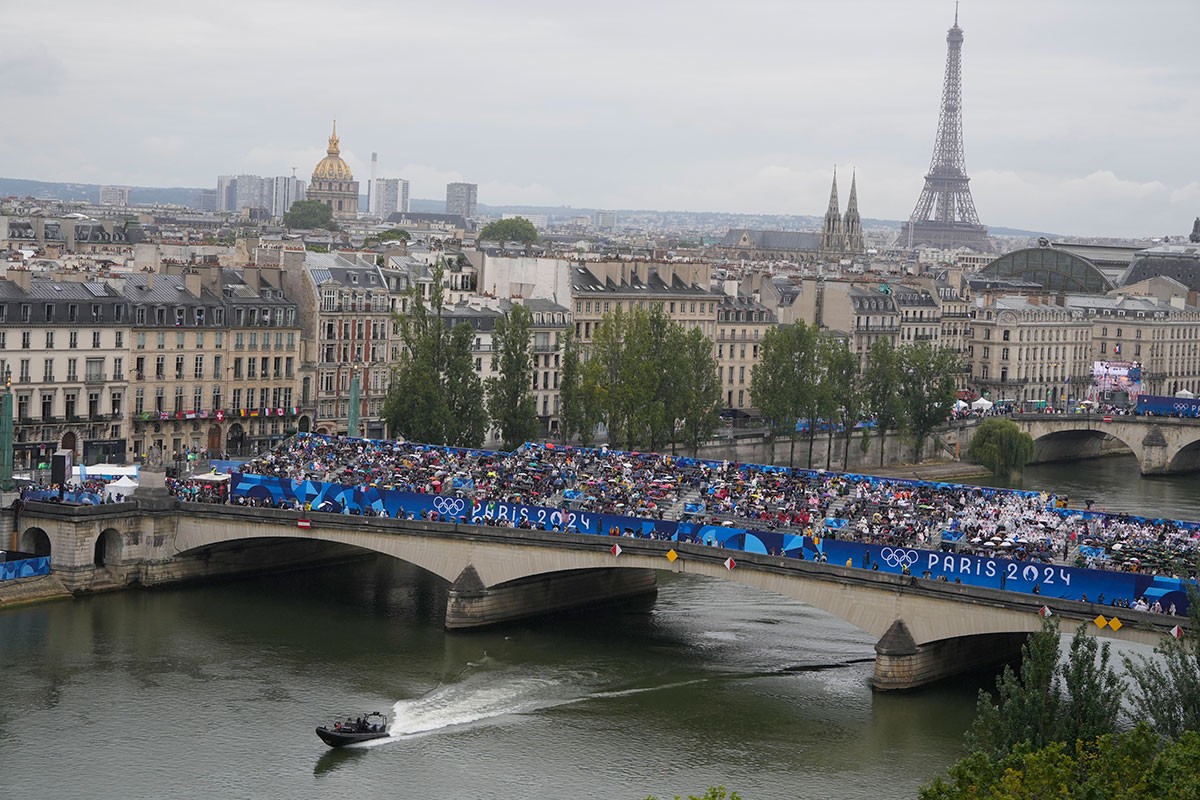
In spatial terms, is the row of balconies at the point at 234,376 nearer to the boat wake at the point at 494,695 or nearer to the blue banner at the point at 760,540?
the blue banner at the point at 760,540

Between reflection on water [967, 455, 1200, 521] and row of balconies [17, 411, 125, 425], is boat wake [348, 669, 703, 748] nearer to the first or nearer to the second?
row of balconies [17, 411, 125, 425]

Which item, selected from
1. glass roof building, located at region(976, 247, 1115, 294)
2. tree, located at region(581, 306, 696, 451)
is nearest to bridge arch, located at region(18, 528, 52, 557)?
tree, located at region(581, 306, 696, 451)

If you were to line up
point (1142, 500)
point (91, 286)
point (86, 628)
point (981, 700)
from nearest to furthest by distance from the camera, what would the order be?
1. point (981, 700)
2. point (86, 628)
3. point (91, 286)
4. point (1142, 500)

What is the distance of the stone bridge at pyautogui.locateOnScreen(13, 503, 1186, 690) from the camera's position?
56.5 m

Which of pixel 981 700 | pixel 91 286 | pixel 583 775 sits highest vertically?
pixel 91 286

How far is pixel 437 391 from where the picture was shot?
86.0 metres

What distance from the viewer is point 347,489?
224ft

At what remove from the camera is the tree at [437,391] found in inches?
3376

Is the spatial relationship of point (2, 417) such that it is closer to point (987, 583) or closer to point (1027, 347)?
point (987, 583)

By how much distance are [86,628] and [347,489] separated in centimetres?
973

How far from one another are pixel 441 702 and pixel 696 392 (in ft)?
146

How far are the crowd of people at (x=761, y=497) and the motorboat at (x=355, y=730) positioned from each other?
13.9 m

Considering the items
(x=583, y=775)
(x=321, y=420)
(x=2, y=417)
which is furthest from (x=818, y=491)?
(x=321, y=420)

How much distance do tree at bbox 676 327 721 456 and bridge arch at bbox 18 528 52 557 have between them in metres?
35.6
